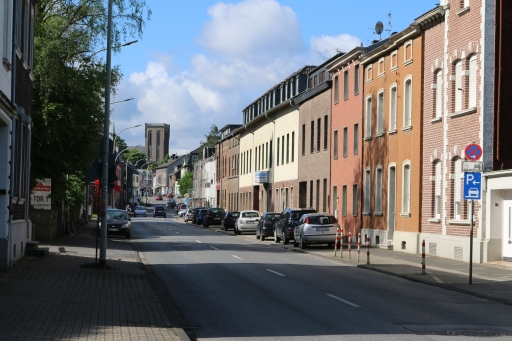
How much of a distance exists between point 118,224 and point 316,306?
31616 mm

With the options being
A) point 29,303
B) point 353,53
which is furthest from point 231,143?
point 29,303

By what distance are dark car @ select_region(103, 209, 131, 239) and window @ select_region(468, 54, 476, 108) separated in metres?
22.3

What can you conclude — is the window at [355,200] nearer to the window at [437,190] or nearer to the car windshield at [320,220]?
the car windshield at [320,220]

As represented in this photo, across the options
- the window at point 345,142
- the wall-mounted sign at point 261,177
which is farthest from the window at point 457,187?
the wall-mounted sign at point 261,177

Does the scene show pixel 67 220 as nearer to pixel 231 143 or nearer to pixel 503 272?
pixel 503 272

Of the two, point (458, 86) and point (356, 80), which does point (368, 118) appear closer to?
point (356, 80)

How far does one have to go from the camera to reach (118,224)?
46.0 meters

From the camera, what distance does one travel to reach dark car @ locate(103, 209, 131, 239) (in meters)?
45.8

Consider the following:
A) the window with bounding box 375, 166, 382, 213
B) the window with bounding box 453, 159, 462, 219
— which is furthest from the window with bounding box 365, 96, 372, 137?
the window with bounding box 453, 159, 462, 219

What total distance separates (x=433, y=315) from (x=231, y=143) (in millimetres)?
80436

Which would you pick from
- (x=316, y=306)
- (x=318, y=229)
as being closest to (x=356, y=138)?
(x=318, y=229)

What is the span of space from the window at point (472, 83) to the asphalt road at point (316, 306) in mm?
7656

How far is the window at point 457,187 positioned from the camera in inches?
1216

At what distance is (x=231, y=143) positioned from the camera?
94500 mm
